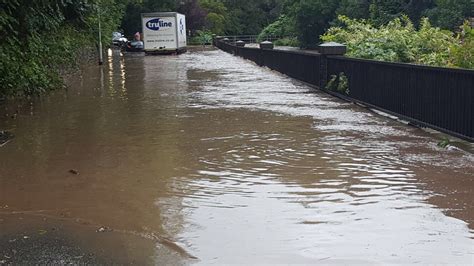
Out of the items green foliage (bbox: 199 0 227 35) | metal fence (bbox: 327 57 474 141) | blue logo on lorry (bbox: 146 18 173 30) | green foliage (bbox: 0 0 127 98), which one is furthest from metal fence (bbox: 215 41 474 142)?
green foliage (bbox: 199 0 227 35)

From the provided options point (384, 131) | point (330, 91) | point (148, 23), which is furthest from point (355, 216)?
point (148, 23)

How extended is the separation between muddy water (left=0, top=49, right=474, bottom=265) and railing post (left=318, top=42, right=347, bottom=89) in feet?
13.8

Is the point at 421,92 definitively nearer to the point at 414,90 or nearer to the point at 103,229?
the point at 414,90

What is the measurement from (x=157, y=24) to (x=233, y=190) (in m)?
43.4

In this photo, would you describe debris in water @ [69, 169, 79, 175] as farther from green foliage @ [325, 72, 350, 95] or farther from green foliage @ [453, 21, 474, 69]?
green foliage @ [325, 72, 350, 95]

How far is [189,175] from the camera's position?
7.60 meters

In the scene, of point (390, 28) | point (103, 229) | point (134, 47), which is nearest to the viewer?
point (103, 229)

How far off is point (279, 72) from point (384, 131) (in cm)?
1436

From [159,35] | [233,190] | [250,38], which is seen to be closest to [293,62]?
[233,190]

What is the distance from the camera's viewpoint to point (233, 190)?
6855 mm

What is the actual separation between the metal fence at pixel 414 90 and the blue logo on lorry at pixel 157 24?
32.5 metres

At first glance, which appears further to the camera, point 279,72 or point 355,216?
point 279,72

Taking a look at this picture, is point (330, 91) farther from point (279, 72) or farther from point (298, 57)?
point (279, 72)

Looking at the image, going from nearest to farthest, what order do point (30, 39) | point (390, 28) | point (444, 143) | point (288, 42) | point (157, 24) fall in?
point (444, 143) → point (30, 39) → point (390, 28) → point (157, 24) → point (288, 42)
